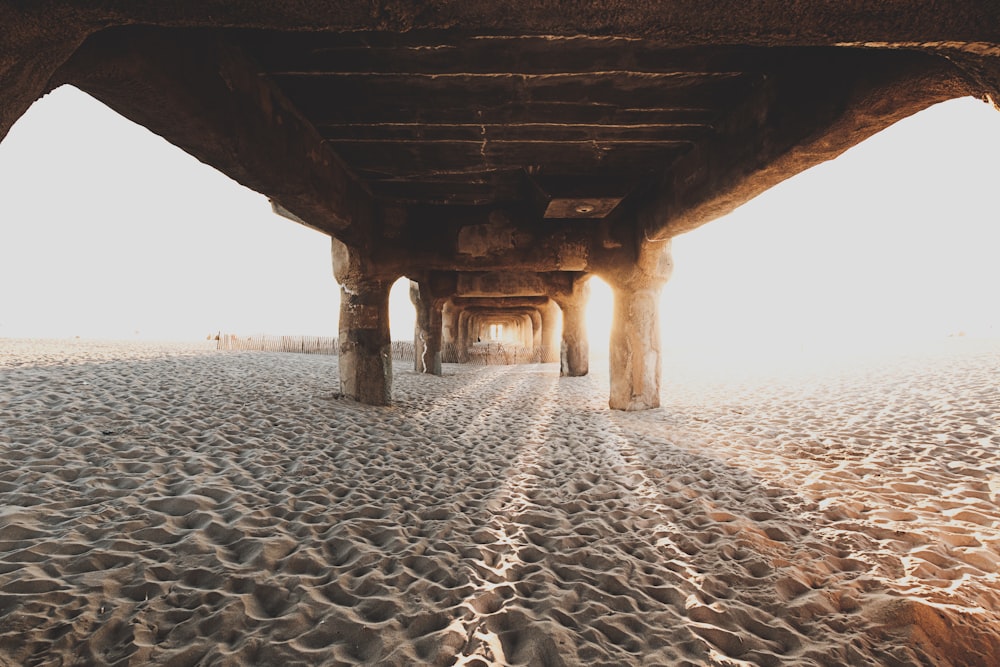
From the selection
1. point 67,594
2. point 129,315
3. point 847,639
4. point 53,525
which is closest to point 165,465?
point 53,525

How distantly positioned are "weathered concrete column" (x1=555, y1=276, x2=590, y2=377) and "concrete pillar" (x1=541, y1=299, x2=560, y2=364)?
3911 mm

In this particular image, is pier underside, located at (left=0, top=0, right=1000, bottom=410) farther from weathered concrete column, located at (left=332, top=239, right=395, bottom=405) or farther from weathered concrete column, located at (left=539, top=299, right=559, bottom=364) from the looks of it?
weathered concrete column, located at (left=539, top=299, right=559, bottom=364)

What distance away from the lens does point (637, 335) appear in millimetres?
6625

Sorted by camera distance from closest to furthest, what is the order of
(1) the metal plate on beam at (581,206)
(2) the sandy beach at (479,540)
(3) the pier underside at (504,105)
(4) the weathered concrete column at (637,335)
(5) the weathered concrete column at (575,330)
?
(3) the pier underside at (504,105), (2) the sandy beach at (479,540), (1) the metal plate on beam at (581,206), (4) the weathered concrete column at (637,335), (5) the weathered concrete column at (575,330)

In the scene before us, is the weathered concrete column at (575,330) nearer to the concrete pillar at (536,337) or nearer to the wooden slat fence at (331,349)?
the concrete pillar at (536,337)

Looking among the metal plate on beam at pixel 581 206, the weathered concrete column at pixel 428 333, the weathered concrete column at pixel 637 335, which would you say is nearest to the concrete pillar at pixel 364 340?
the metal plate on beam at pixel 581 206

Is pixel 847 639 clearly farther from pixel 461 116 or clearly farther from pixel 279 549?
pixel 461 116

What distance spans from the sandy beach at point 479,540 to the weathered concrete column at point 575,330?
19.4 ft

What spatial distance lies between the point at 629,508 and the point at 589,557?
80 cm

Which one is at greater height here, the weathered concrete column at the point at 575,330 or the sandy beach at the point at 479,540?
the weathered concrete column at the point at 575,330

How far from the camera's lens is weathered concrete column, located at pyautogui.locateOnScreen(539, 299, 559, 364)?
16.2 metres

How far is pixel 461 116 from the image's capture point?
11.5 ft

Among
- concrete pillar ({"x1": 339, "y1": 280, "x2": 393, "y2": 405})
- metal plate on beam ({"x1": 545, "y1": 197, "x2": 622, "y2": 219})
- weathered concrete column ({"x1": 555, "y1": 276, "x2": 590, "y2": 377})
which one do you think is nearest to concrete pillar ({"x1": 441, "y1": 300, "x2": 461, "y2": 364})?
weathered concrete column ({"x1": 555, "y1": 276, "x2": 590, "y2": 377})

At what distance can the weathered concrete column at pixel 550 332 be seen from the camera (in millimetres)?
16250
